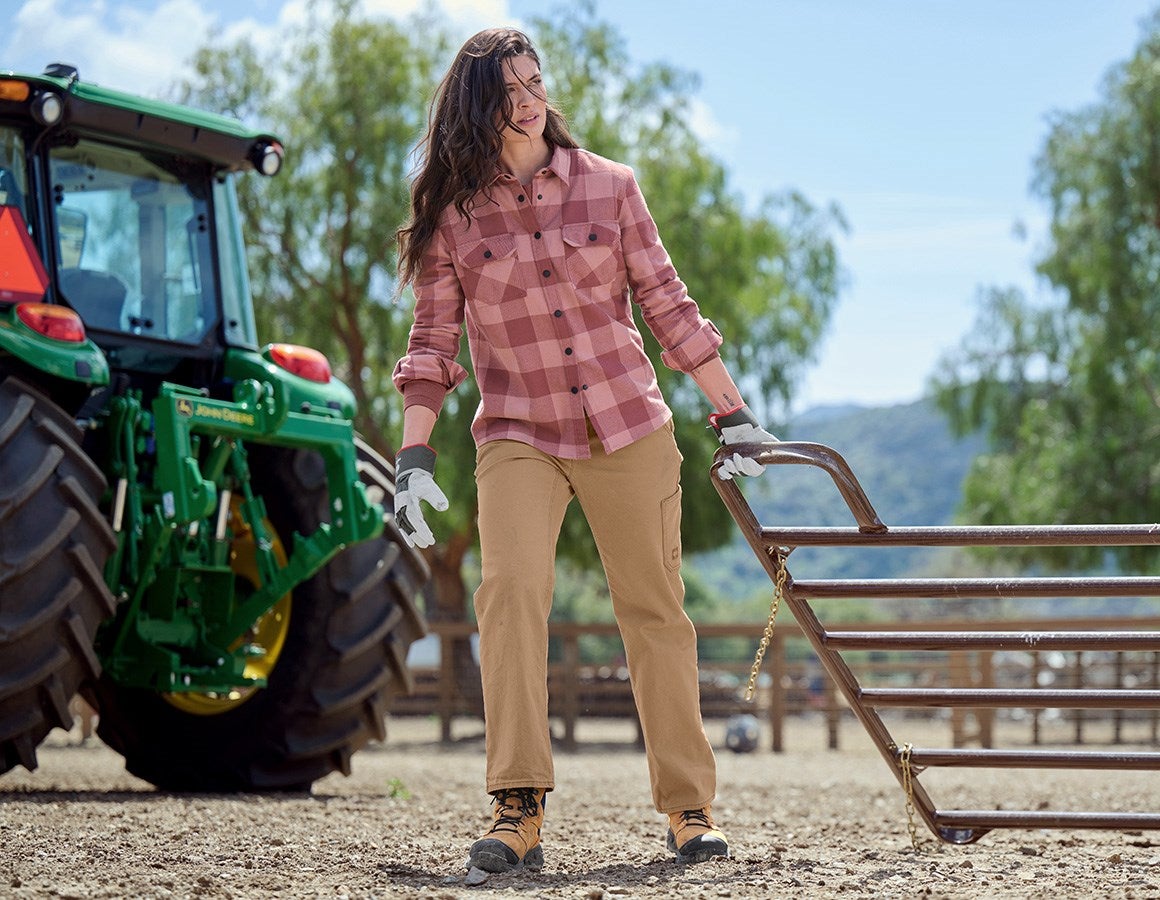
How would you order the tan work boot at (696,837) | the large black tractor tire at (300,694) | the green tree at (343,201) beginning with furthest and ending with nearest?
the green tree at (343,201)
the large black tractor tire at (300,694)
the tan work boot at (696,837)

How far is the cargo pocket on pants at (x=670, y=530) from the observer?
383 cm

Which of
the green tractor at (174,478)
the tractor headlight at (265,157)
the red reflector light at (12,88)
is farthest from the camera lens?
the tractor headlight at (265,157)

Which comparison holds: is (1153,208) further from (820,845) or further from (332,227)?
(820,845)

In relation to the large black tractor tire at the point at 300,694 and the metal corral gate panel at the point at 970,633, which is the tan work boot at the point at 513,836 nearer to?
the metal corral gate panel at the point at 970,633

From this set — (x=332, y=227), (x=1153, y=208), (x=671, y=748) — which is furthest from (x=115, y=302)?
(x=1153, y=208)

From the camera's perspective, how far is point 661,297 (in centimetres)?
388

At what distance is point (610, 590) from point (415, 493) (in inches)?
20.0

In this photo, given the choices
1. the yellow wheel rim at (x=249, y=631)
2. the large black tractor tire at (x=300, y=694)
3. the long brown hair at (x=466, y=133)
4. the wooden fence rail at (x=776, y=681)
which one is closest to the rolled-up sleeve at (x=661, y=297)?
the long brown hair at (x=466, y=133)

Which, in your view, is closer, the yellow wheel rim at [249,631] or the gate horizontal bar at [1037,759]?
the gate horizontal bar at [1037,759]

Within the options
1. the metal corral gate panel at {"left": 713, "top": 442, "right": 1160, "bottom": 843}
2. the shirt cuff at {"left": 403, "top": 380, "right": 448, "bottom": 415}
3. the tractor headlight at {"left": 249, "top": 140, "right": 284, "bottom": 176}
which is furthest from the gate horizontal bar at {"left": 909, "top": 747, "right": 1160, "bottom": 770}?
the tractor headlight at {"left": 249, "top": 140, "right": 284, "bottom": 176}

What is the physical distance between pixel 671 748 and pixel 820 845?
76 centimetres

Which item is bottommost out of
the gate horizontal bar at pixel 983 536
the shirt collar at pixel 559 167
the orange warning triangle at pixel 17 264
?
the gate horizontal bar at pixel 983 536

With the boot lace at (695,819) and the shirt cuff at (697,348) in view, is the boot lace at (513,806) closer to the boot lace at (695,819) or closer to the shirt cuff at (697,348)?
the boot lace at (695,819)

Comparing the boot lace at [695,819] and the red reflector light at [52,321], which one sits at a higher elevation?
the red reflector light at [52,321]
